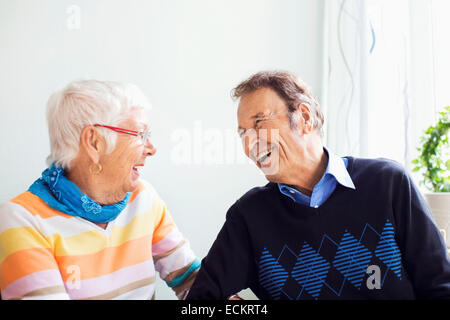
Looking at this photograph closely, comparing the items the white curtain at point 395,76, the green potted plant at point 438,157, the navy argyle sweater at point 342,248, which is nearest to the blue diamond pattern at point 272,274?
the navy argyle sweater at point 342,248

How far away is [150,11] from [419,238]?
1.39 m

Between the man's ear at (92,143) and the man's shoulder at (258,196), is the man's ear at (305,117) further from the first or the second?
the man's ear at (92,143)

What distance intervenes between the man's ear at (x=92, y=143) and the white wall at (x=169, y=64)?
467mm

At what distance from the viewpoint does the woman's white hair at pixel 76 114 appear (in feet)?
3.78

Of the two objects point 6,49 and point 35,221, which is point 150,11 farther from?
point 35,221

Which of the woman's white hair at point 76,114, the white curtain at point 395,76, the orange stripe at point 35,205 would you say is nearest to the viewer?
the orange stripe at point 35,205

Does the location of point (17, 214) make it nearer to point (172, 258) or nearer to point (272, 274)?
point (172, 258)

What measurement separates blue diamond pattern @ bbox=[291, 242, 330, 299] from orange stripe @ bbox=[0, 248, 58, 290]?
66 cm

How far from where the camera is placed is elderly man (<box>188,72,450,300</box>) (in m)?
1.00

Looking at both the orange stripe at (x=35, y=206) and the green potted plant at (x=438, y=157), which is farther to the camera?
the green potted plant at (x=438, y=157)

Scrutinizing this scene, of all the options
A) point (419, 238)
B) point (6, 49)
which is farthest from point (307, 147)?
point (6, 49)

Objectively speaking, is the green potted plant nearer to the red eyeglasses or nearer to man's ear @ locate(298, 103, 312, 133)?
man's ear @ locate(298, 103, 312, 133)

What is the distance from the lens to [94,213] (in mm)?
1131

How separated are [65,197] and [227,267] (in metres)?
0.50
